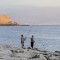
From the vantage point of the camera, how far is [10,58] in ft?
57.6

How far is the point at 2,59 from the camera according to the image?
17.0 m

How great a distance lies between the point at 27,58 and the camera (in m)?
18.2

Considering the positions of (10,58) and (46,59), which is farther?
(46,59)

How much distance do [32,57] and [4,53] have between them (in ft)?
6.18

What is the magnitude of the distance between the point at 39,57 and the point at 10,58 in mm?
2064

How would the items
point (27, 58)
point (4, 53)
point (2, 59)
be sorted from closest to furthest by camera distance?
point (2, 59) < point (27, 58) < point (4, 53)

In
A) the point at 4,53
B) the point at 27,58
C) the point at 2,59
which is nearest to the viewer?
the point at 2,59

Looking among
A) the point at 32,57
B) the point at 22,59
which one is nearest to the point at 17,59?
the point at 22,59

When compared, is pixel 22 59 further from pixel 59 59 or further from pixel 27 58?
pixel 59 59

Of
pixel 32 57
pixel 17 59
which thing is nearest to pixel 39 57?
pixel 32 57

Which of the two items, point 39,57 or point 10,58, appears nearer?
point 10,58

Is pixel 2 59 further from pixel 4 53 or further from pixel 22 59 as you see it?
pixel 4 53

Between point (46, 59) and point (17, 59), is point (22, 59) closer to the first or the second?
point (17, 59)

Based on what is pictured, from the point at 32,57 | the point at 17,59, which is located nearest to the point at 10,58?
the point at 17,59
